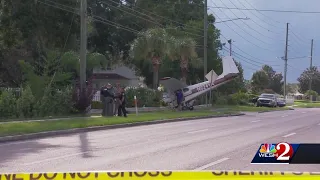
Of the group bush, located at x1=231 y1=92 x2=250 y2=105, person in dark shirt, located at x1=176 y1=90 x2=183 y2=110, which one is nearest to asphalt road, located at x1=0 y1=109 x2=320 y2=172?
person in dark shirt, located at x1=176 y1=90 x2=183 y2=110

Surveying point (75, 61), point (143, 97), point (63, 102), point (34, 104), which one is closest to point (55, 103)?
point (63, 102)

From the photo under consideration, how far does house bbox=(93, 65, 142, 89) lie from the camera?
199ft

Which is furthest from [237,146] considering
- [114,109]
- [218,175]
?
[114,109]

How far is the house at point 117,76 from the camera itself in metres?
60.6

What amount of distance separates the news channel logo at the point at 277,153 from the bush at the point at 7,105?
22481mm

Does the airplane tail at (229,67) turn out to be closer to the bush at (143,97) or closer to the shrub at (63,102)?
the bush at (143,97)

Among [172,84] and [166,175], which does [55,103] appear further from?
[166,175]

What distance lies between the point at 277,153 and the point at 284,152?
0.16ft

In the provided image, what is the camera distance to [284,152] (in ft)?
10.2

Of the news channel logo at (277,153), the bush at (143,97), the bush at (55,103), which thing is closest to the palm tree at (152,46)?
the bush at (143,97)

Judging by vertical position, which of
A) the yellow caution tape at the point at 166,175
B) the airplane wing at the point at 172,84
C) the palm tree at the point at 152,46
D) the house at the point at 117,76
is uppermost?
the palm tree at the point at 152,46

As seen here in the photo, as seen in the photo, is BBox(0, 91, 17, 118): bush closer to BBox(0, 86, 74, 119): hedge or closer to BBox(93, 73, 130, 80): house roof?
BBox(0, 86, 74, 119): hedge

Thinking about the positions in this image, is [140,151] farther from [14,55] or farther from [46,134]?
[14,55]

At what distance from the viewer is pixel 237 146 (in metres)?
14.7
